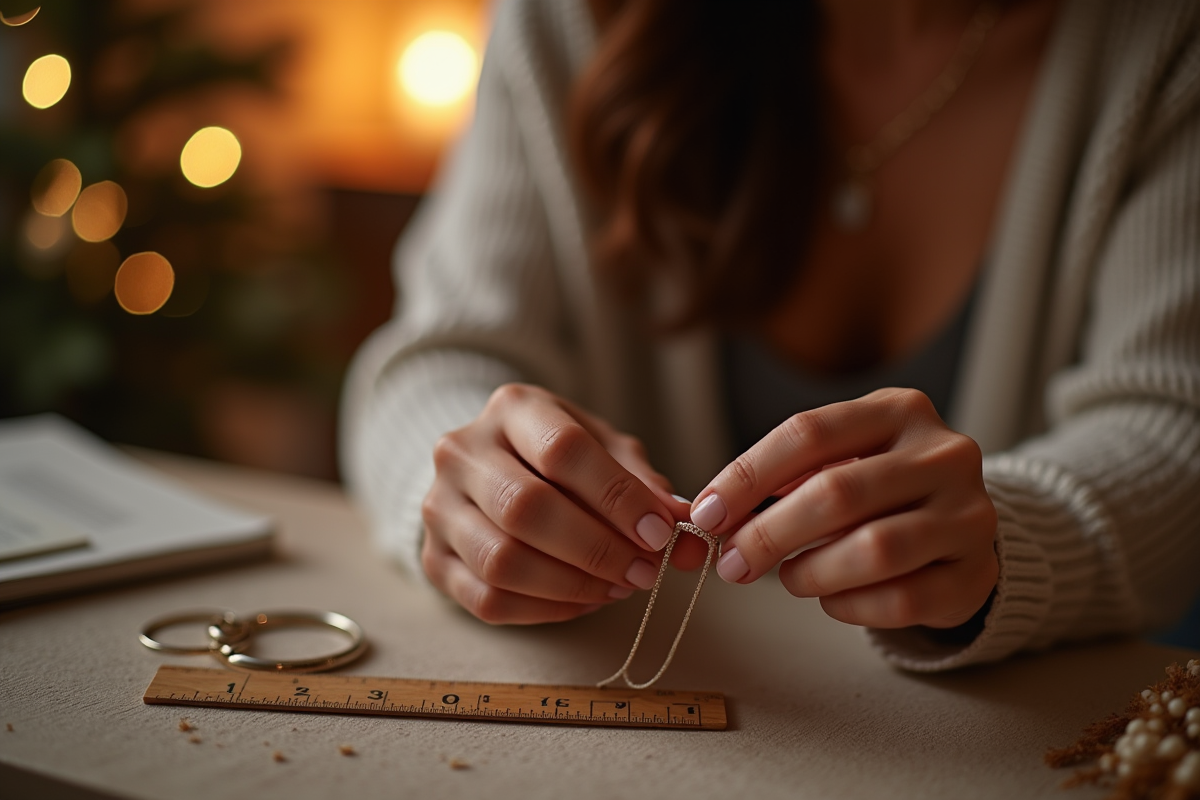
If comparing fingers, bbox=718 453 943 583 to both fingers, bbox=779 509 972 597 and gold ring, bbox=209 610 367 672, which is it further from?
gold ring, bbox=209 610 367 672

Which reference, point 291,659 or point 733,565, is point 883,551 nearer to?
point 733,565

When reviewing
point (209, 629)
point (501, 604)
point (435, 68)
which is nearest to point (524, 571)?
point (501, 604)

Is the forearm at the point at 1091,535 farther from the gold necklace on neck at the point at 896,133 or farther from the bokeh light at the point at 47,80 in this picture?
the bokeh light at the point at 47,80

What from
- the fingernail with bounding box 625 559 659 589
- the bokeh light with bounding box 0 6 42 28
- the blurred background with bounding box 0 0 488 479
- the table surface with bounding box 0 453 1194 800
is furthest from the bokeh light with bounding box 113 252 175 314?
the fingernail with bounding box 625 559 659 589

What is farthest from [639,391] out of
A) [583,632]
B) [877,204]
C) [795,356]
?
[583,632]

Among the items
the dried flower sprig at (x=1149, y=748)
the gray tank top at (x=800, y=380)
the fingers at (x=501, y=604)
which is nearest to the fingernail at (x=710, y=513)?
the fingers at (x=501, y=604)

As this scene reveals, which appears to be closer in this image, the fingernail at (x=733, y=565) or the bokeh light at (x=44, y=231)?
the fingernail at (x=733, y=565)
